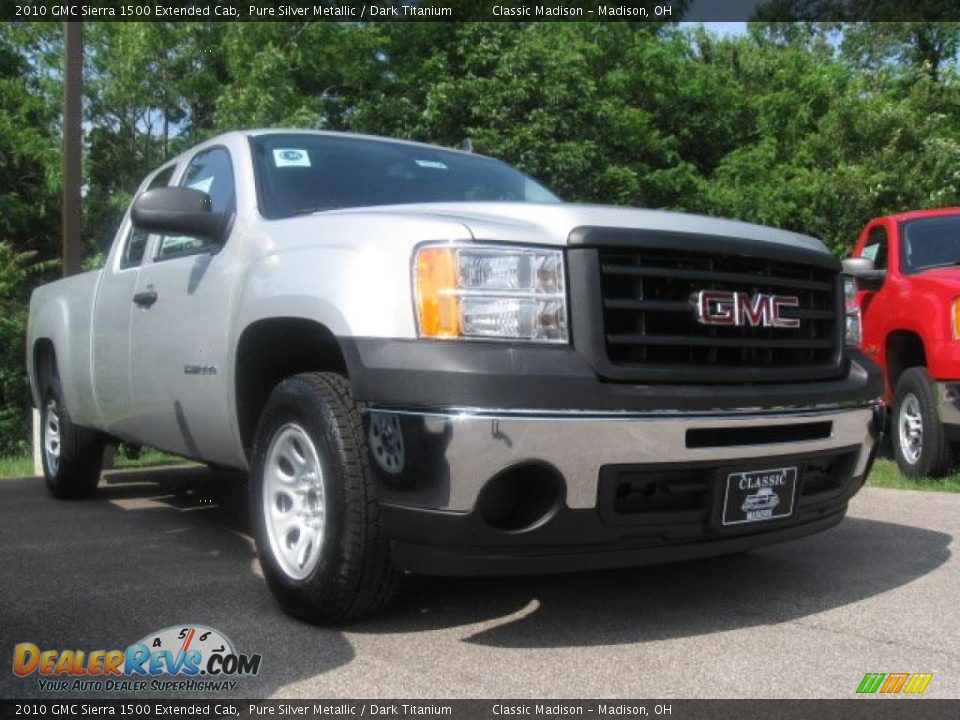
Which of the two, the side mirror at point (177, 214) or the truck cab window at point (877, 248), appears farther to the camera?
the truck cab window at point (877, 248)

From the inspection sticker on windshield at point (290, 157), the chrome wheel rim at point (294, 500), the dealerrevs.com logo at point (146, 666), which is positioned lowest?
the dealerrevs.com logo at point (146, 666)

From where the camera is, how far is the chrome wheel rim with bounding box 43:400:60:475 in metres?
6.30

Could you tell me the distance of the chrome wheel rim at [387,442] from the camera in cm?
287

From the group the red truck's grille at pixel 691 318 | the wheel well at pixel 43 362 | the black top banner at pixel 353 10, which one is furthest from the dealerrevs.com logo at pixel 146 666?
the black top banner at pixel 353 10

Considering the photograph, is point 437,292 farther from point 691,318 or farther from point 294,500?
point 294,500

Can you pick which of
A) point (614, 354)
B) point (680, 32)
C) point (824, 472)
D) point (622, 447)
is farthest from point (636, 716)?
point (680, 32)

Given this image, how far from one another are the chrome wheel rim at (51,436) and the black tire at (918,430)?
18.3 feet

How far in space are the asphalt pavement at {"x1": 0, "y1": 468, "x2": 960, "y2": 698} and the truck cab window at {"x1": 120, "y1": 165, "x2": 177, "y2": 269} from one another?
1.41 metres

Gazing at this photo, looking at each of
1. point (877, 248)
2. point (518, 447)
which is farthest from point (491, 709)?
point (877, 248)

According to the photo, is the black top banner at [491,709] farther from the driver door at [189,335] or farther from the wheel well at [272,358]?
the driver door at [189,335]

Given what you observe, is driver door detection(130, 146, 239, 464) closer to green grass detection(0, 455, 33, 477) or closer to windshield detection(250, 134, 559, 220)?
windshield detection(250, 134, 559, 220)

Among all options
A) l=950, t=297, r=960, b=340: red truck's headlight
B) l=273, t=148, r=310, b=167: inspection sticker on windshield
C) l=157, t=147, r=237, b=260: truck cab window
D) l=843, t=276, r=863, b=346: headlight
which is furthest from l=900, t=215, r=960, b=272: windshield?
l=157, t=147, r=237, b=260: truck cab window

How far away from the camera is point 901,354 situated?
7293 millimetres

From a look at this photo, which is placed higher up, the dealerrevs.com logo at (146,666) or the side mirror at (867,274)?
the side mirror at (867,274)
